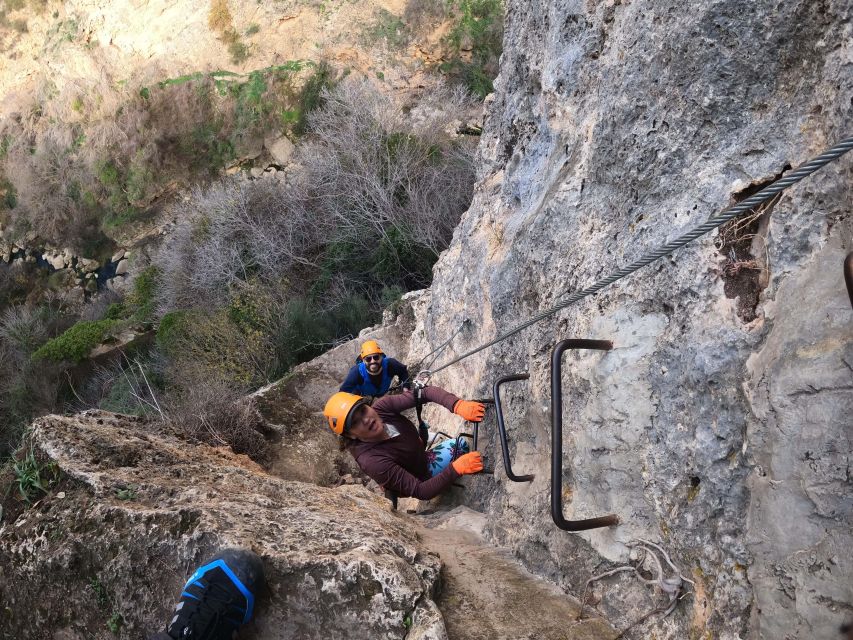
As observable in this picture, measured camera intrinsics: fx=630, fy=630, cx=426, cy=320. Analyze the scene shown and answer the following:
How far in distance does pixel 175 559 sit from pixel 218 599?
0.42m

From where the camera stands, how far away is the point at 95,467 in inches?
122

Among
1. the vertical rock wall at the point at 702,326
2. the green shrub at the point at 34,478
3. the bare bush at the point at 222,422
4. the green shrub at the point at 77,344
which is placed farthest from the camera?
the green shrub at the point at 77,344

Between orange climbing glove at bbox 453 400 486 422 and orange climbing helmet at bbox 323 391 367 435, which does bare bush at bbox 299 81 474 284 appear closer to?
orange climbing glove at bbox 453 400 486 422

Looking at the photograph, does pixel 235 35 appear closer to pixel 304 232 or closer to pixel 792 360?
pixel 304 232

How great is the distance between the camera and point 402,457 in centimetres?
434

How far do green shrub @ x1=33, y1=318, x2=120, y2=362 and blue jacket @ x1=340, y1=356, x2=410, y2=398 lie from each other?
40.2 feet

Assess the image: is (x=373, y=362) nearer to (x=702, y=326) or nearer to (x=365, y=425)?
(x=365, y=425)

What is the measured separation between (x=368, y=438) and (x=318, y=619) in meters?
1.71

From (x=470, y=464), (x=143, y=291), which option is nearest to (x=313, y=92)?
(x=143, y=291)

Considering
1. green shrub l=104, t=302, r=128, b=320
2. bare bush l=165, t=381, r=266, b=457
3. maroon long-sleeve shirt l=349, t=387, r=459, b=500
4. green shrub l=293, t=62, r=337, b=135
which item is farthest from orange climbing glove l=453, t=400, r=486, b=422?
green shrub l=104, t=302, r=128, b=320

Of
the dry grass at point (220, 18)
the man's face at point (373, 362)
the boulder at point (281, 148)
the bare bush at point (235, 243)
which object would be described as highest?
the dry grass at point (220, 18)

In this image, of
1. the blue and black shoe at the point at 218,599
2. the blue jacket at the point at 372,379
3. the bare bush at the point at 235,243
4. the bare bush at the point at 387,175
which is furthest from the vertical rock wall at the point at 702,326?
the bare bush at the point at 235,243

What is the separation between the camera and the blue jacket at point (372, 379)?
5.65m

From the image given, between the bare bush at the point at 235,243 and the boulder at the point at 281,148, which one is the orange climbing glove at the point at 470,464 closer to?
the bare bush at the point at 235,243
